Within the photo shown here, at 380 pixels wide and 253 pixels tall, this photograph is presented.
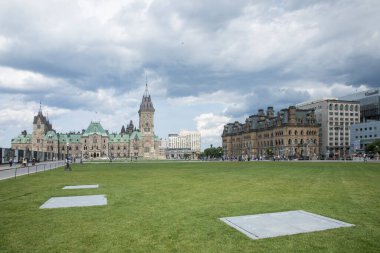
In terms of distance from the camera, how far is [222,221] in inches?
412

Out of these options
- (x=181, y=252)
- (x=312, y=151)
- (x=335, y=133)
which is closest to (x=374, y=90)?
(x=335, y=133)

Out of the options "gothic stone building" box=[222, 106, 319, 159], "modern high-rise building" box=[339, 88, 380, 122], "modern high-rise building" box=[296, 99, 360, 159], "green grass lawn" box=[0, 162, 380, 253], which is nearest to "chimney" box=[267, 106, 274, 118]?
"gothic stone building" box=[222, 106, 319, 159]

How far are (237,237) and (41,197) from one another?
457 inches

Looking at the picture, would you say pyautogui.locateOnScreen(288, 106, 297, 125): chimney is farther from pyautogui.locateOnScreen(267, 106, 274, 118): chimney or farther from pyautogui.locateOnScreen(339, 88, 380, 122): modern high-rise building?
pyautogui.locateOnScreen(339, 88, 380, 122): modern high-rise building

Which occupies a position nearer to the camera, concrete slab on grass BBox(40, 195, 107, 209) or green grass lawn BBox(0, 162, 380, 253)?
green grass lawn BBox(0, 162, 380, 253)

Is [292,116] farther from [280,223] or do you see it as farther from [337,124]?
[280,223]

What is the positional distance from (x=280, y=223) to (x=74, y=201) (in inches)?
365

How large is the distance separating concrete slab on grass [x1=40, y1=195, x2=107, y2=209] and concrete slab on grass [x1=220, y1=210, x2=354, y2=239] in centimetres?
628

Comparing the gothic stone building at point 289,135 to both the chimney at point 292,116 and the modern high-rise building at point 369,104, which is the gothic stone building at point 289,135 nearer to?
the chimney at point 292,116

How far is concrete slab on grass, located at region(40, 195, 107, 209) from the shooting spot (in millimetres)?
13828

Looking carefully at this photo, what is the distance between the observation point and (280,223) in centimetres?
1006

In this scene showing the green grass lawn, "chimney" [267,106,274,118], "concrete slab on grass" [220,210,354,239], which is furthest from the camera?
"chimney" [267,106,274,118]

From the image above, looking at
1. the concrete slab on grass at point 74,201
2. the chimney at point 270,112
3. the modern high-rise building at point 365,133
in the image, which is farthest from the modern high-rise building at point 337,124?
the concrete slab on grass at point 74,201

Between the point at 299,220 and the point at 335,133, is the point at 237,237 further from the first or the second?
the point at 335,133
